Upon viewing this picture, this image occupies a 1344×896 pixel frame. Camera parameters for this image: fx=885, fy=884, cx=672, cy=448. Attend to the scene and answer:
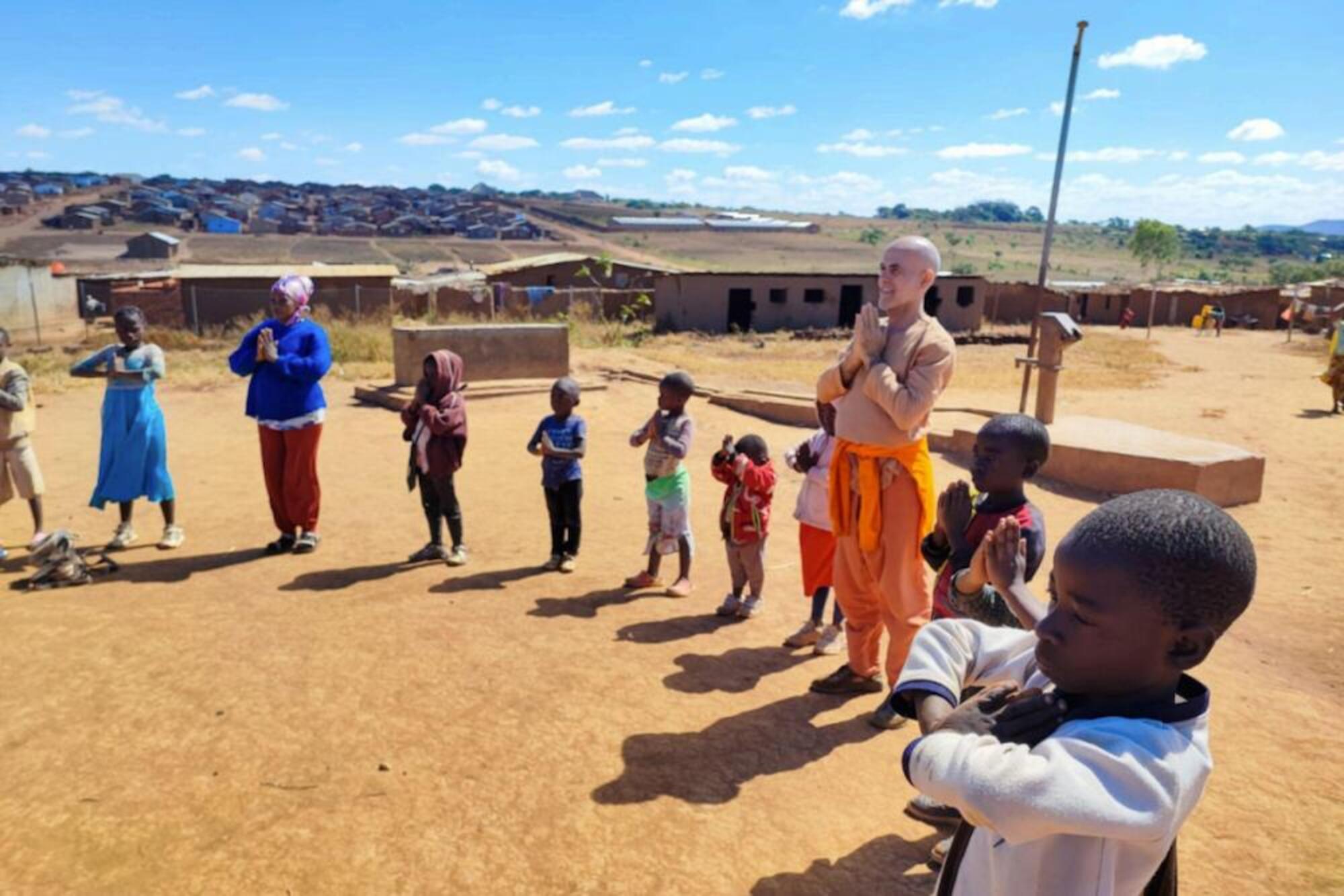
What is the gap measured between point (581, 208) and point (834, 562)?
12133 centimetres

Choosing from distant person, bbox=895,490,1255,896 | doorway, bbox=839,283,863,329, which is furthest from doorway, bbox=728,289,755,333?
distant person, bbox=895,490,1255,896

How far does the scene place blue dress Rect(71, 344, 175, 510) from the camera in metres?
5.59

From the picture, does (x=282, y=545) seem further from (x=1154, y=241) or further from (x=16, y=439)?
(x=1154, y=241)

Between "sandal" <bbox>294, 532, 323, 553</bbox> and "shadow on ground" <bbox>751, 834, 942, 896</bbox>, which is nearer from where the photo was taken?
"shadow on ground" <bbox>751, 834, 942, 896</bbox>

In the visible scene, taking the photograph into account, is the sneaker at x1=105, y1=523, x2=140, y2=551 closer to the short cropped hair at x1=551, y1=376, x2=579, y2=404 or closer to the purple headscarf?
the purple headscarf

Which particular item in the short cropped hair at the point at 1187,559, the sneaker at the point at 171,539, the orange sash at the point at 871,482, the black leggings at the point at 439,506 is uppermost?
the short cropped hair at the point at 1187,559

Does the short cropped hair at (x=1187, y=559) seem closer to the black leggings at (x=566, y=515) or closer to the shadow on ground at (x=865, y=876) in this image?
the shadow on ground at (x=865, y=876)

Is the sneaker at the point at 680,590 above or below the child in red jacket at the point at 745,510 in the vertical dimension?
below

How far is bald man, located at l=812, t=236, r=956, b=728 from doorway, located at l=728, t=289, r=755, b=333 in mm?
25564

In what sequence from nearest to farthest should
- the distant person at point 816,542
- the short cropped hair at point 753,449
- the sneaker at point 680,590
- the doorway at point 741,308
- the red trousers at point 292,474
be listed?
1. the distant person at point 816,542
2. the short cropped hair at point 753,449
3. the sneaker at point 680,590
4. the red trousers at point 292,474
5. the doorway at point 741,308

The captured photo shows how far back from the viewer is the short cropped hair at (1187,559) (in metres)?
1.25

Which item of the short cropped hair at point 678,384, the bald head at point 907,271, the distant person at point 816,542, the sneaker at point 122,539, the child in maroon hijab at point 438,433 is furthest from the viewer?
the sneaker at point 122,539

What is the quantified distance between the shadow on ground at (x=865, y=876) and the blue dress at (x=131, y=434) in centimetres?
495

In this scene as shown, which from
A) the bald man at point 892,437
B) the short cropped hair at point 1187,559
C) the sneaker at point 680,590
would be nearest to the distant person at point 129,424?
the sneaker at point 680,590
